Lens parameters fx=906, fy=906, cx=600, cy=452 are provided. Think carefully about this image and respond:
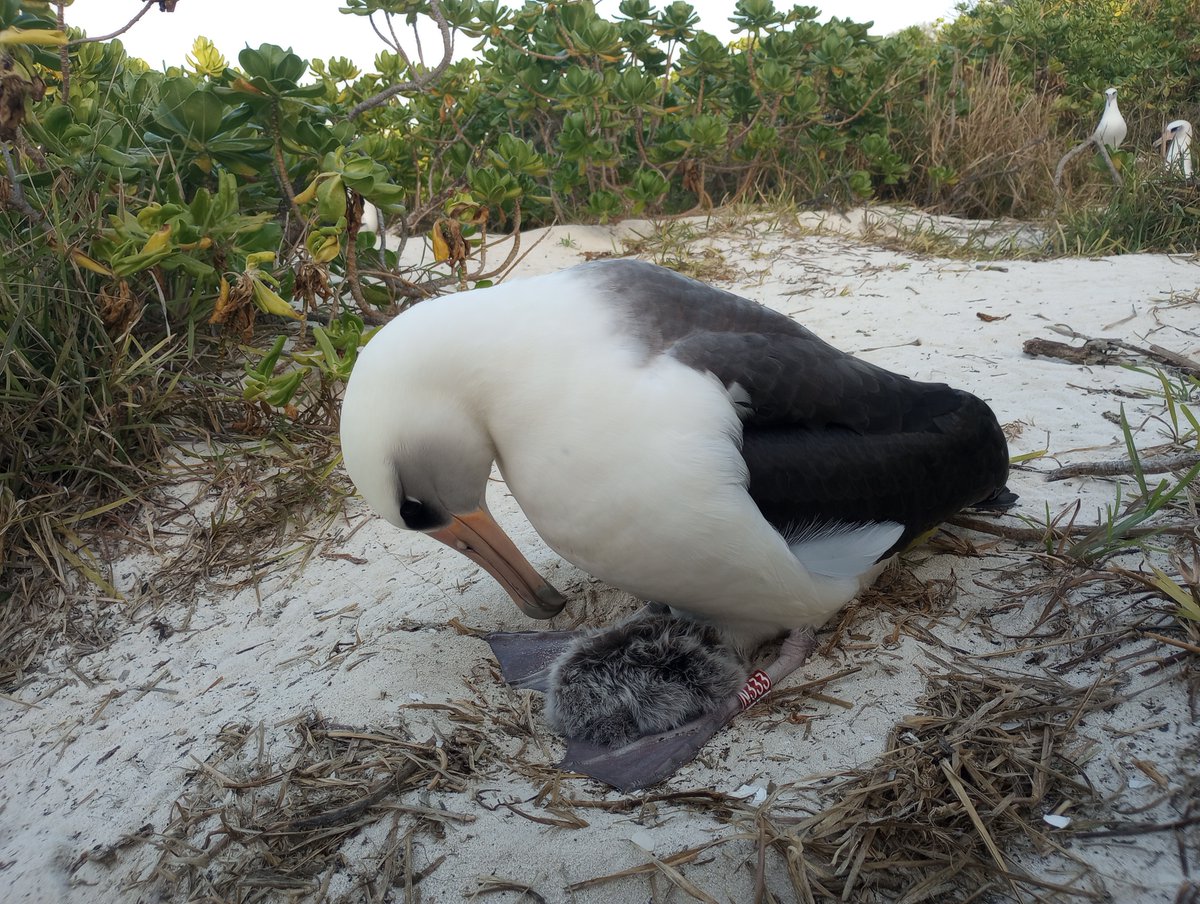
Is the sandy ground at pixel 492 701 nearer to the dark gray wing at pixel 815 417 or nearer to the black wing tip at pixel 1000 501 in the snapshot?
the black wing tip at pixel 1000 501

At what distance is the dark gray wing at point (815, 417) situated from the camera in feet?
8.93

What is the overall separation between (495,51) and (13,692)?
6.65 metres

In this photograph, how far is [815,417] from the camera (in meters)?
2.86

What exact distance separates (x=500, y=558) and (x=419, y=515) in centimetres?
37

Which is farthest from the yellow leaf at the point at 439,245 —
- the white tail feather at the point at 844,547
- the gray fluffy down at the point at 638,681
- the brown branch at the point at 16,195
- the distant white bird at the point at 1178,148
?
the distant white bird at the point at 1178,148

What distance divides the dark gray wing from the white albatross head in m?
0.57

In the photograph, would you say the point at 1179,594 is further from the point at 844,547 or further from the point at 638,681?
the point at 638,681

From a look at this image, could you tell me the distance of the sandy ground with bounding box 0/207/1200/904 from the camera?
2242 mm

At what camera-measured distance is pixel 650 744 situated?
283cm

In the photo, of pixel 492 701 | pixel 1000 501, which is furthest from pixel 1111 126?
pixel 492 701

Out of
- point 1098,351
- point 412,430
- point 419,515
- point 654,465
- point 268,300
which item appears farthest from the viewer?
point 1098,351

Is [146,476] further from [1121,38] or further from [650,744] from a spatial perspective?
[1121,38]

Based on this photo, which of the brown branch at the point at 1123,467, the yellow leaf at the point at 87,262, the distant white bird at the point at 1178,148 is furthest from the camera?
the distant white bird at the point at 1178,148

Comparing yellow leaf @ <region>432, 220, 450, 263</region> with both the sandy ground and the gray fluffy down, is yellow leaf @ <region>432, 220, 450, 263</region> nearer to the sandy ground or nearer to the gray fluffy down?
the sandy ground
